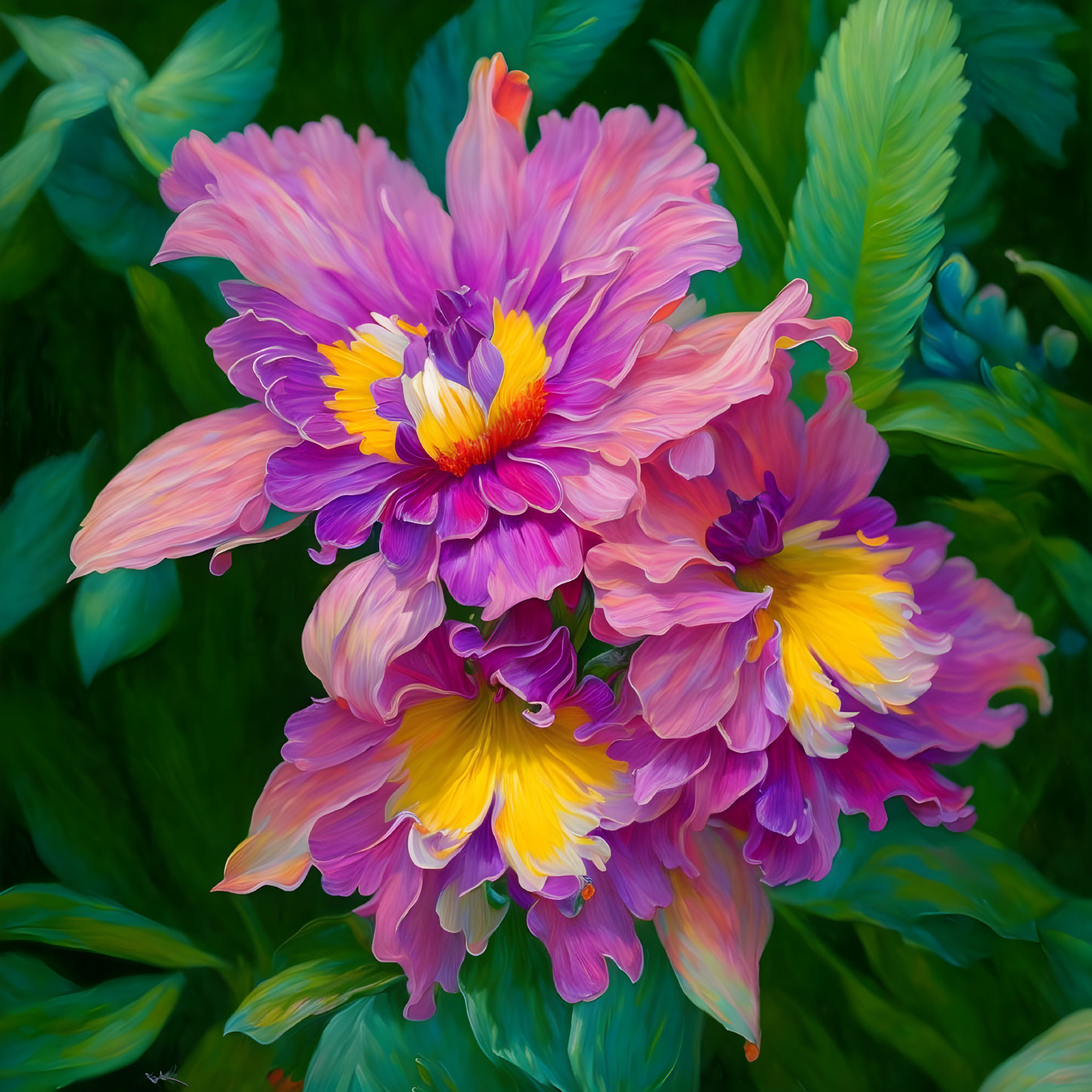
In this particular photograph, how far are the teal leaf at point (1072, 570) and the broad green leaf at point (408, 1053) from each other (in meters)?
0.46

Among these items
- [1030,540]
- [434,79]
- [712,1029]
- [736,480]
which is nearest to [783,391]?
[736,480]

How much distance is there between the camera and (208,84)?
2.04 feet

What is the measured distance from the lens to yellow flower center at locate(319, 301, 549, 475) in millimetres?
551

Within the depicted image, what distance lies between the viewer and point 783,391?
0.57 meters

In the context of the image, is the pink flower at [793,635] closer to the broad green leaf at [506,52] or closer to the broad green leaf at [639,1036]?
the broad green leaf at [639,1036]

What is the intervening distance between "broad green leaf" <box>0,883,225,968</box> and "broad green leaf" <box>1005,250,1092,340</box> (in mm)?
698

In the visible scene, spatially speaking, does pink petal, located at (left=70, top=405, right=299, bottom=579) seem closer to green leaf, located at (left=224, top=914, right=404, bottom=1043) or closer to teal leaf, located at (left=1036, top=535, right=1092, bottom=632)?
green leaf, located at (left=224, top=914, right=404, bottom=1043)

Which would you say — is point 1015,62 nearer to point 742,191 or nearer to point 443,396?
point 742,191

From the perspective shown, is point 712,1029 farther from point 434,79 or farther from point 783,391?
point 434,79

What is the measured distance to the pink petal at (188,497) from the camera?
583mm

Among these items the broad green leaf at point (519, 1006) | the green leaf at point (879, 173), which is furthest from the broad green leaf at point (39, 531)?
the green leaf at point (879, 173)

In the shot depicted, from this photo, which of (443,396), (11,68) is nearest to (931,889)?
(443,396)

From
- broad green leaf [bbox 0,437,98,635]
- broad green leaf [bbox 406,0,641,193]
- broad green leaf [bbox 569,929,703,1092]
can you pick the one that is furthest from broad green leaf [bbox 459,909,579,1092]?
broad green leaf [bbox 406,0,641,193]

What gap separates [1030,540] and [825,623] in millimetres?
156
